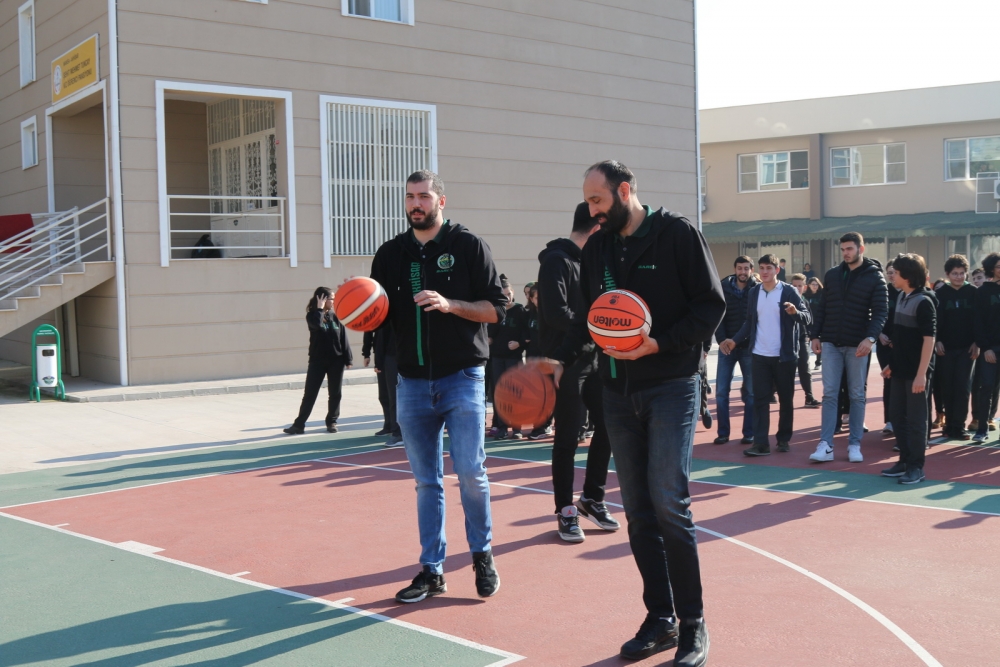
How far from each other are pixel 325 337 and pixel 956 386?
7952mm

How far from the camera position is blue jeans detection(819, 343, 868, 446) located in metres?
10.4

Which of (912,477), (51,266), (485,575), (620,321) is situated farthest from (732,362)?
(51,266)

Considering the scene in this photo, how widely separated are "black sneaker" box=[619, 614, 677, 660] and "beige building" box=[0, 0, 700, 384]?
14705mm

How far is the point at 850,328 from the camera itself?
10258 millimetres

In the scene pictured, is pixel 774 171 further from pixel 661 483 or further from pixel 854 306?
pixel 661 483

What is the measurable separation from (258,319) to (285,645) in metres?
15.7

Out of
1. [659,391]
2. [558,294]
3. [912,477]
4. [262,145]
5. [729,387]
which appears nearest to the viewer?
[659,391]

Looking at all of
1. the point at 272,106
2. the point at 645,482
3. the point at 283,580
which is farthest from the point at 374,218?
the point at 645,482

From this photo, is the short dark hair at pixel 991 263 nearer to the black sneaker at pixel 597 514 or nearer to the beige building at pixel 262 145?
the black sneaker at pixel 597 514

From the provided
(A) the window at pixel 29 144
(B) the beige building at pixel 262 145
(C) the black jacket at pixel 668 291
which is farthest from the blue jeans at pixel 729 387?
(A) the window at pixel 29 144

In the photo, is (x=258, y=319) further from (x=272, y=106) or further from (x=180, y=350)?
(x=272, y=106)

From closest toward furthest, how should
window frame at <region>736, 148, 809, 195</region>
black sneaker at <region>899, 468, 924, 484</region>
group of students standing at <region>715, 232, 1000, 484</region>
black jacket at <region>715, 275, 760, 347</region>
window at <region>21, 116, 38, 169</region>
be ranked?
black sneaker at <region>899, 468, 924, 484</region> → group of students standing at <region>715, 232, 1000, 484</region> → black jacket at <region>715, 275, 760, 347</region> → window at <region>21, 116, 38, 169</region> → window frame at <region>736, 148, 809, 195</region>

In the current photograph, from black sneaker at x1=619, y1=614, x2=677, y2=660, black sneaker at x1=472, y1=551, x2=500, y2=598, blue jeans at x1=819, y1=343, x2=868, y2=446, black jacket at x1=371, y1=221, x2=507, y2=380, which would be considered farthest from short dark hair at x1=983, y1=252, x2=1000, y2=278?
black sneaker at x1=619, y1=614, x2=677, y2=660

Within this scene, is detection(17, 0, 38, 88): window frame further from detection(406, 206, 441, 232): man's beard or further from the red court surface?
detection(406, 206, 441, 232): man's beard
